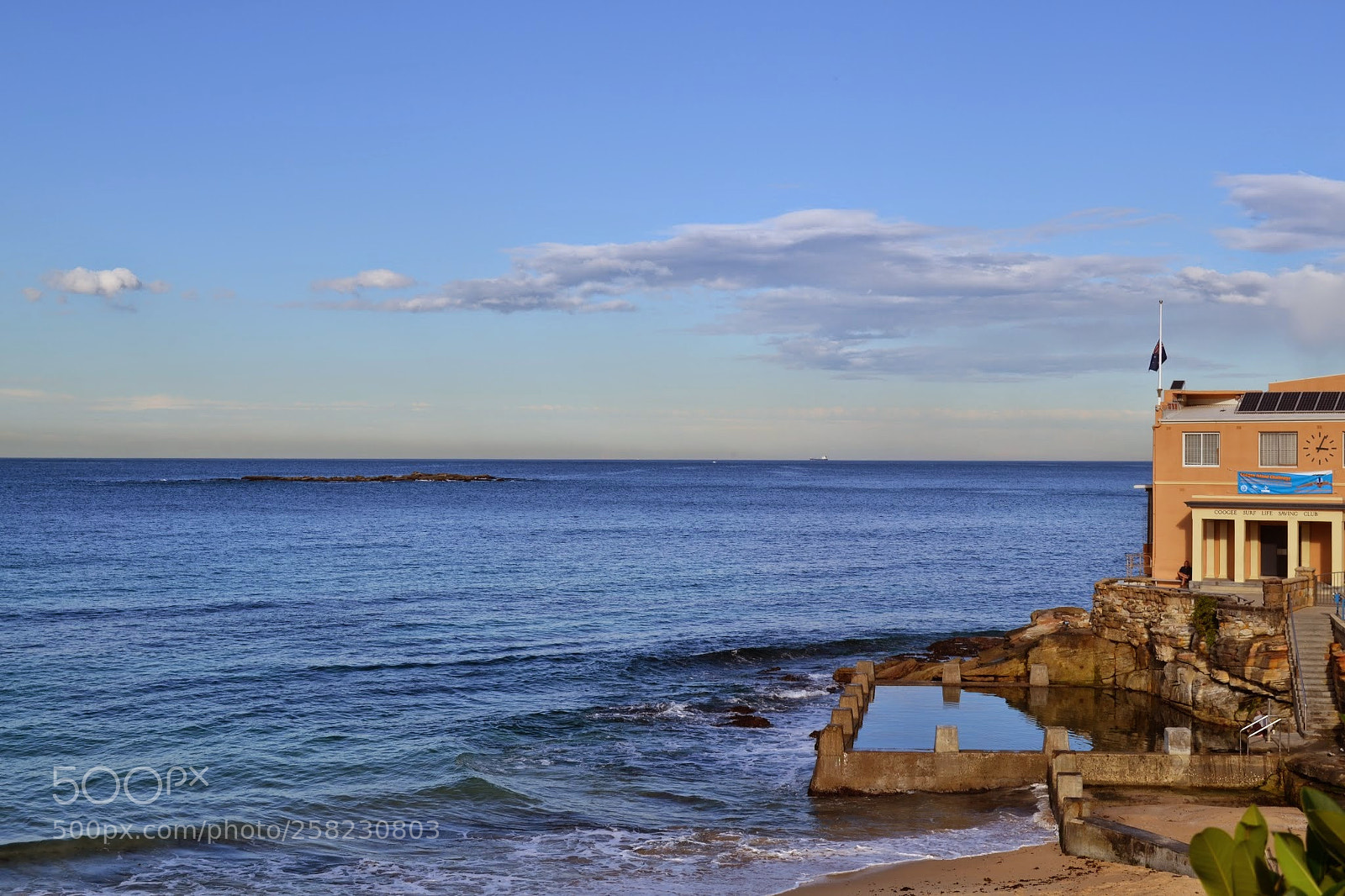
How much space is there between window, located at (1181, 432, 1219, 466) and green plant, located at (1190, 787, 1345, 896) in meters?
33.6

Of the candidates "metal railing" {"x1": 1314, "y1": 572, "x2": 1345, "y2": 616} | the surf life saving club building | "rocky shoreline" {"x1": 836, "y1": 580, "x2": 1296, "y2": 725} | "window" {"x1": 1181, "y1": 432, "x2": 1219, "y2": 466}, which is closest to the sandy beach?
"rocky shoreline" {"x1": 836, "y1": 580, "x2": 1296, "y2": 725}

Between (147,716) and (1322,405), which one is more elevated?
(1322,405)

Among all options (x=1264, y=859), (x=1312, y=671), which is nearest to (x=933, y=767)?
(x=1312, y=671)

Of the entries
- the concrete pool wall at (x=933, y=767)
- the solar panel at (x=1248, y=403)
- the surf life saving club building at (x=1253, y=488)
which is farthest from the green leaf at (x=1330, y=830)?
the solar panel at (x=1248, y=403)

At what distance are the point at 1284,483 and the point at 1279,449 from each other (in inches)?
47.3

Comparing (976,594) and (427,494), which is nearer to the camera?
(976,594)

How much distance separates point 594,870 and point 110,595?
4124cm

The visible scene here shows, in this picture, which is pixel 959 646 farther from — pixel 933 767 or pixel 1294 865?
pixel 1294 865

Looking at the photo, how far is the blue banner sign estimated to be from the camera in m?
34.9

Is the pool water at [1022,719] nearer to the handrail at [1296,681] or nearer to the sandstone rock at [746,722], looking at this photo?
the handrail at [1296,681]

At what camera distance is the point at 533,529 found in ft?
329

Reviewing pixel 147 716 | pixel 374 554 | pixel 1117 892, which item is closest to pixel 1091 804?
pixel 1117 892

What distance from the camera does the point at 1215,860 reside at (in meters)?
5.95

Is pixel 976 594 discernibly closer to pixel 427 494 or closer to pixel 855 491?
pixel 427 494
